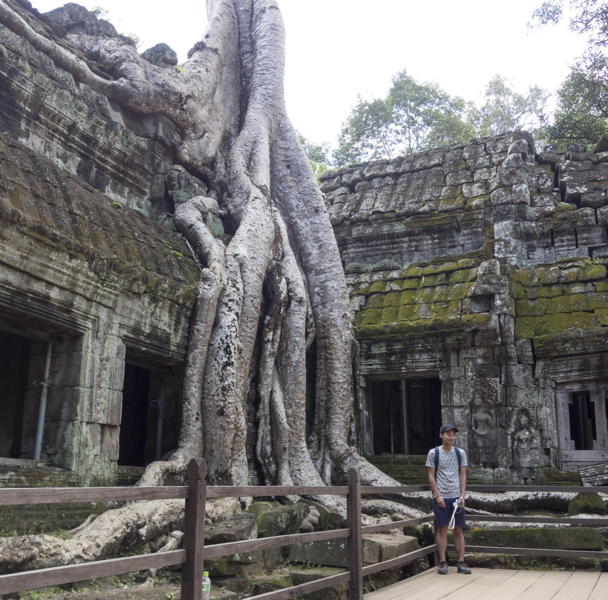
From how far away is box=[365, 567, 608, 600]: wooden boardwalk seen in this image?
3998mm

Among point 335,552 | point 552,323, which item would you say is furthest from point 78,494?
point 552,323

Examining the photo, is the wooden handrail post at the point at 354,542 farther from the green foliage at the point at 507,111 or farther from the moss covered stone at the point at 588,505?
the green foliage at the point at 507,111

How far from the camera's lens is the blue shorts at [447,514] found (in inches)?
192

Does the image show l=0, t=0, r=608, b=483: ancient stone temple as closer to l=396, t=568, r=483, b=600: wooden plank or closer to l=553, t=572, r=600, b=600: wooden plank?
l=396, t=568, r=483, b=600: wooden plank

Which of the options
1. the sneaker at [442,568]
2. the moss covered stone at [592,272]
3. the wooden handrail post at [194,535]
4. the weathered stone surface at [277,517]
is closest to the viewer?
the wooden handrail post at [194,535]

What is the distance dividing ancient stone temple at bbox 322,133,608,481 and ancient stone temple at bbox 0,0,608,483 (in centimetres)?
2

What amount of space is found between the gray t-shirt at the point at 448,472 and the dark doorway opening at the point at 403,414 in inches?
128

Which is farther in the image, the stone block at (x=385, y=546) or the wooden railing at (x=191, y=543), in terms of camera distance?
the stone block at (x=385, y=546)

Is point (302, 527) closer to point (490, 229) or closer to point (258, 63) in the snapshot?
point (490, 229)

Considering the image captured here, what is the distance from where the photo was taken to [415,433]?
35.8 ft

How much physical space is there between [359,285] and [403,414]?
164 centimetres


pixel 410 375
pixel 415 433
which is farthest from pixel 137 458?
pixel 415 433

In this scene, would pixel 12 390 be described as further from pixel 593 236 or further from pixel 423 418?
pixel 423 418

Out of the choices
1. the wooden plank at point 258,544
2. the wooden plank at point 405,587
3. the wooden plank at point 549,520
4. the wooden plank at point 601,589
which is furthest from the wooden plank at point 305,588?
the wooden plank at point 549,520
